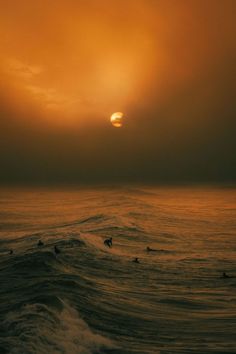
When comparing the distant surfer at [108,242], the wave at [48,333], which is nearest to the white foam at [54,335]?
the wave at [48,333]

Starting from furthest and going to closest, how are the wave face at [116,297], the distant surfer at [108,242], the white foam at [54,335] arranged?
the distant surfer at [108,242]
the wave face at [116,297]
the white foam at [54,335]

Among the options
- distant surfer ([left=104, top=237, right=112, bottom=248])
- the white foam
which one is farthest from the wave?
distant surfer ([left=104, top=237, right=112, bottom=248])

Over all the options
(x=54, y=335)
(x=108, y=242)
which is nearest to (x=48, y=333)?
(x=54, y=335)

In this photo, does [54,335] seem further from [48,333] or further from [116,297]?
[116,297]

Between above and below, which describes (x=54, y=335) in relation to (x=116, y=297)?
above

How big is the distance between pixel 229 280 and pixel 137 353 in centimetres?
925

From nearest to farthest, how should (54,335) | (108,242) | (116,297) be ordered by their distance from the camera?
(54,335)
(116,297)
(108,242)

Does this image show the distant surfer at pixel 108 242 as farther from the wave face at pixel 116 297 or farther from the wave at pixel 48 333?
the wave at pixel 48 333

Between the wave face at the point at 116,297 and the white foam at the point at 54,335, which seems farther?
the wave face at the point at 116,297

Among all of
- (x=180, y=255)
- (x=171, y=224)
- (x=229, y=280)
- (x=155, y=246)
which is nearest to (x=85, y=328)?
(x=229, y=280)

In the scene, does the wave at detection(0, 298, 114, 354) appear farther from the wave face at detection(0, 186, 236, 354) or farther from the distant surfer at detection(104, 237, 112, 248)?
the distant surfer at detection(104, 237, 112, 248)

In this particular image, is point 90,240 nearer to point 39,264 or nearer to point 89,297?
point 39,264

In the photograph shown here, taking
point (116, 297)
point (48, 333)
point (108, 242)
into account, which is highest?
point (48, 333)

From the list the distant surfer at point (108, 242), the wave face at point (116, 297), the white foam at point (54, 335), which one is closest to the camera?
the white foam at point (54, 335)
